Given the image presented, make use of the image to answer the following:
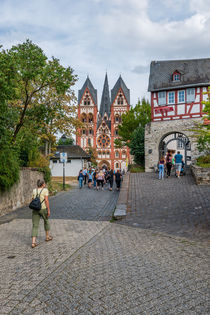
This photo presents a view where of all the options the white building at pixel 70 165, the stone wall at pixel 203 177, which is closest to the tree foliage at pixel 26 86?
the stone wall at pixel 203 177

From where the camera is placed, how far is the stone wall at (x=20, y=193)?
11.6m

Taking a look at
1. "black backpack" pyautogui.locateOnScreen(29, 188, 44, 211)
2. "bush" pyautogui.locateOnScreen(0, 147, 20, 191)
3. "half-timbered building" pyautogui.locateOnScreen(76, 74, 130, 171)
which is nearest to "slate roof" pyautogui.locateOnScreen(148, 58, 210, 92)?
"bush" pyautogui.locateOnScreen(0, 147, 20, 191)

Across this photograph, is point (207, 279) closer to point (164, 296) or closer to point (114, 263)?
point (164, 296)

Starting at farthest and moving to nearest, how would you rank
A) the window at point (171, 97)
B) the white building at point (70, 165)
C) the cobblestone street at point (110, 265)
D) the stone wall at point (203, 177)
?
the white building at point (70, 165), the window at point (171, 97), the stone wall at point (203, 177), the cobblestone street at point (110, 265)

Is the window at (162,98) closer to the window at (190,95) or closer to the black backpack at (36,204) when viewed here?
the window at (190,95)

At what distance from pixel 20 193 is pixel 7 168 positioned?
2465 millimetres

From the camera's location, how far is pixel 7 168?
11219 mm

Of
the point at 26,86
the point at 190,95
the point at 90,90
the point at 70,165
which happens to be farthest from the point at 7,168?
the point at 90,90

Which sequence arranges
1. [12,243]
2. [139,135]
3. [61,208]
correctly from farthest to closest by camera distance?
[139,135]
[61,208]
[12,243]

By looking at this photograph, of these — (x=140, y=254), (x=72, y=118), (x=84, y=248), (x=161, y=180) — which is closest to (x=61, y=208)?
(x=84, y=248)

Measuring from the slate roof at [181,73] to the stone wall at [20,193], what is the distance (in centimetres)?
1664

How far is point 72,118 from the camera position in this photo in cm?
2439

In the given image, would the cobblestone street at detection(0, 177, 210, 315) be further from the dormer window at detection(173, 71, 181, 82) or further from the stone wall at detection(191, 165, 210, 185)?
the dormer window at detection(173, 71, 181, 82)

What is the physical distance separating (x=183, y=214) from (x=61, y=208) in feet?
17.3
